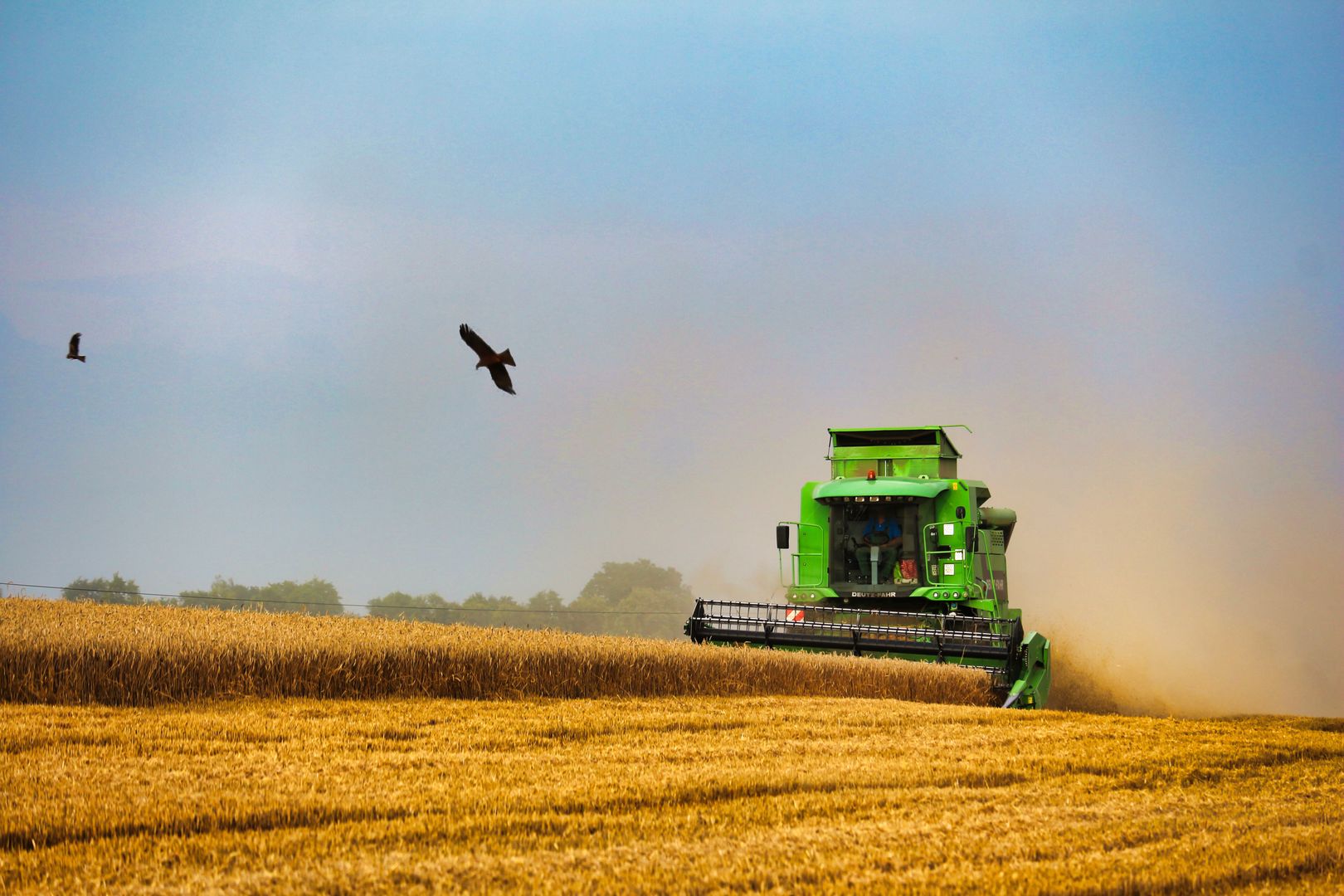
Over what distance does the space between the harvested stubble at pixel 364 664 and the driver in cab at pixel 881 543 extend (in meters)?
2.19

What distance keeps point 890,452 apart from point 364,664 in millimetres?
8725

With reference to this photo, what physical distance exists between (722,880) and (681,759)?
271 centimetres

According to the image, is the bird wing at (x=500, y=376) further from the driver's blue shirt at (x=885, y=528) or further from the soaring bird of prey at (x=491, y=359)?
the driver's blue shirt at (x=885, y=528)

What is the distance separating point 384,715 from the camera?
8375 mm

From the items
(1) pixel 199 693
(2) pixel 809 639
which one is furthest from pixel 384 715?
(2) pixel 809 639

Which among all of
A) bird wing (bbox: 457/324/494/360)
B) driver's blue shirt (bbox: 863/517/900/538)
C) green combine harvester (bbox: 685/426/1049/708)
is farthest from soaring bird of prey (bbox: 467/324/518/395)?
driver's blue shirt (bbox: 863/517/900/538)

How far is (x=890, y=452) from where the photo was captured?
→ 53.5 feet

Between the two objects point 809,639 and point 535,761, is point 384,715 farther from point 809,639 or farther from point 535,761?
point 809,639

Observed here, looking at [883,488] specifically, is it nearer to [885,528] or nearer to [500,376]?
[885,528]

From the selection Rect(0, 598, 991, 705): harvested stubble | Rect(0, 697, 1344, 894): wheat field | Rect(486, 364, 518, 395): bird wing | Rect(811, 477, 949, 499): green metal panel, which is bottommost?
Rect(0, 697, 1344, 894): wheat field

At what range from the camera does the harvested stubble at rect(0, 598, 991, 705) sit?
8.97m

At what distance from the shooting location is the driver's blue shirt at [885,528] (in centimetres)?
1537

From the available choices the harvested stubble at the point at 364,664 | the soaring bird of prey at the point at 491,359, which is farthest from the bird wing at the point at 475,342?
the harvested stubble at the point at 364,664

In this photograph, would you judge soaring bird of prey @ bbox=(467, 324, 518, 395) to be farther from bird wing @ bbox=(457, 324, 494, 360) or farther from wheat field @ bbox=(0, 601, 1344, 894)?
wheat field @ bbox=(0, 601, 1344, 894)
